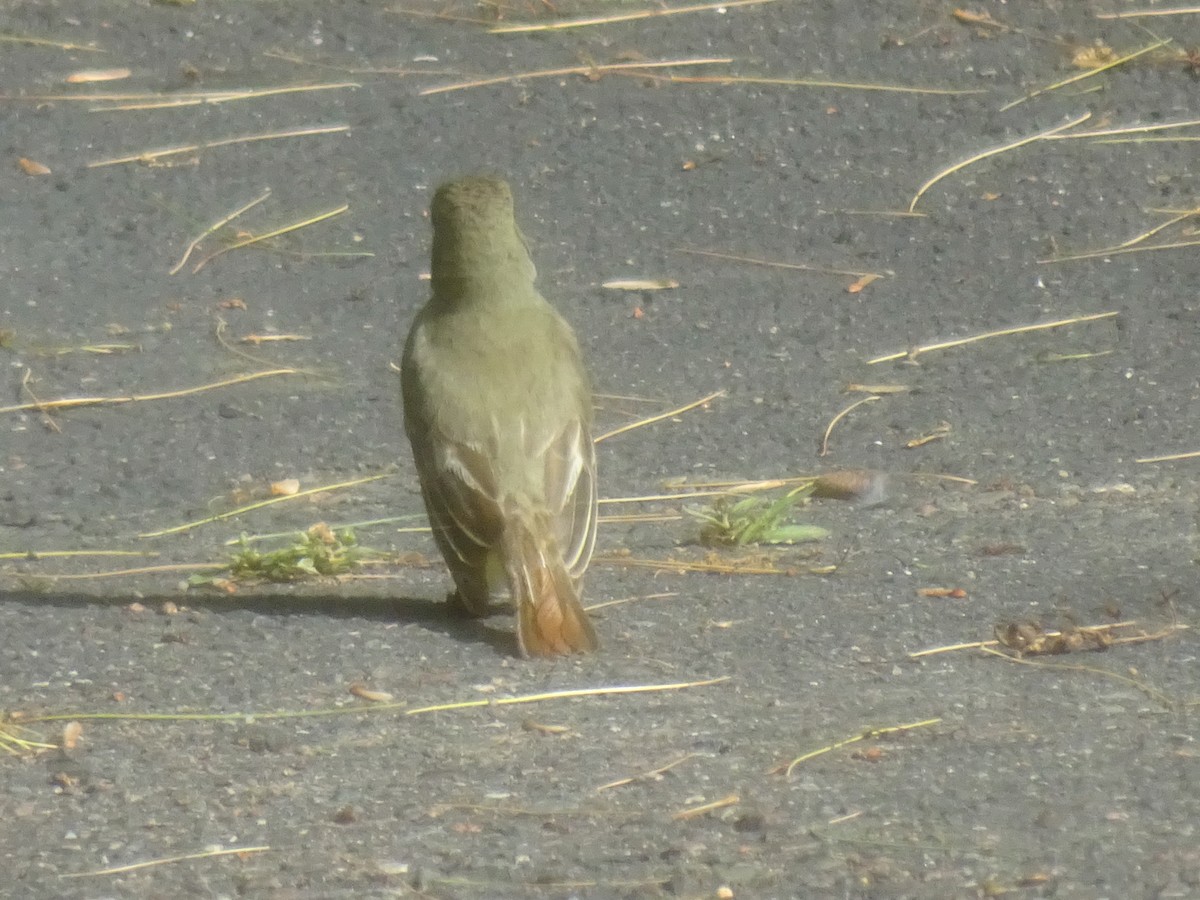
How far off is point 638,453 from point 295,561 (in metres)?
1.56

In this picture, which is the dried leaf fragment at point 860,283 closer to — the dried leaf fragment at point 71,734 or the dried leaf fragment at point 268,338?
the dried leaf fragment at point 268,338

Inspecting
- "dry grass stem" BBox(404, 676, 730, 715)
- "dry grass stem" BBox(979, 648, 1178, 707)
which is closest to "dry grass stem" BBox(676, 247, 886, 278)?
"dry grass stem" BBox(979, 648, 1178, 707)

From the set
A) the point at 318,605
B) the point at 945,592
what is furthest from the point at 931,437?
the point at 318,605

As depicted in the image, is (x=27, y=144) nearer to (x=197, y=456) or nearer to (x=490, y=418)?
(x=197, y=456)

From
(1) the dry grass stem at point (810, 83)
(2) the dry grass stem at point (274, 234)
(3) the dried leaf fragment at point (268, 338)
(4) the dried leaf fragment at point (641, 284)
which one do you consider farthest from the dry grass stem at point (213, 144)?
(4) the dried leaf fragment at point (641, 284)

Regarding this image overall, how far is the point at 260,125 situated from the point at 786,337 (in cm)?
283

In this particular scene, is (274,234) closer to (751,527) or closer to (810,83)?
(810,83)

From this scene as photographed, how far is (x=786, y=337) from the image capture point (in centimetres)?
783

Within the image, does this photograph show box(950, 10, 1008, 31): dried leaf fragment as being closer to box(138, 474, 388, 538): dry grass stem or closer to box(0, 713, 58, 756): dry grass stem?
box(138, 474, 388, 538): dry grass stem

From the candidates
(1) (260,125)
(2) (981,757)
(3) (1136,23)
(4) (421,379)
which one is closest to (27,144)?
(1) (260,125)

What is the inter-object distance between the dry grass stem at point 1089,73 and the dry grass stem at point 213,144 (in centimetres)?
290

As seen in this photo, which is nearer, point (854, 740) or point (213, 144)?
point (854, 740)

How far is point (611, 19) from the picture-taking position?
987 cm

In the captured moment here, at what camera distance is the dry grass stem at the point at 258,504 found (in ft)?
20.8
